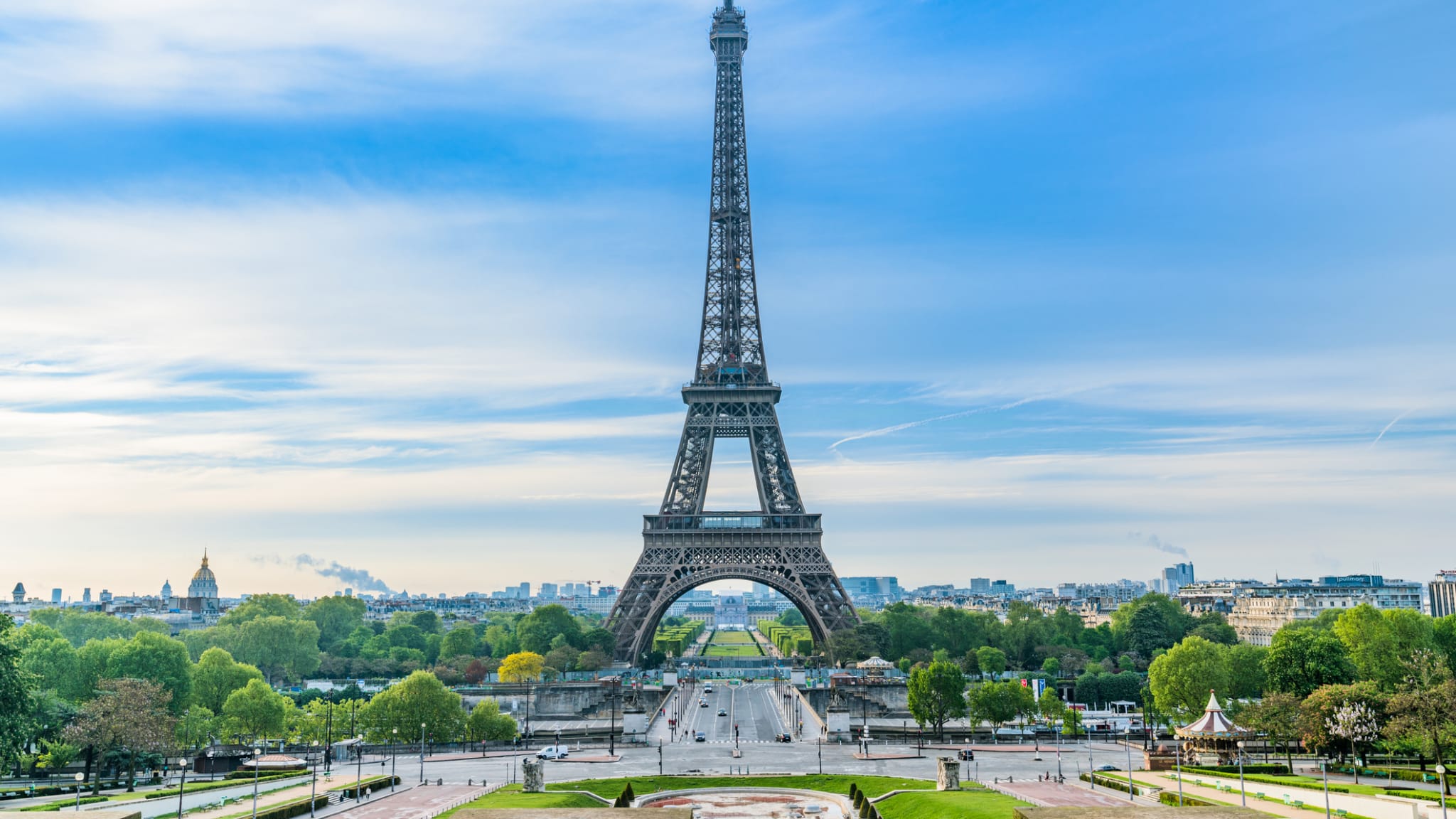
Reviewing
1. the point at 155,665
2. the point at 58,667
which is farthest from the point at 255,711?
the point at 58,667

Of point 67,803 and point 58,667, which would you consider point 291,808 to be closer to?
point 67,803

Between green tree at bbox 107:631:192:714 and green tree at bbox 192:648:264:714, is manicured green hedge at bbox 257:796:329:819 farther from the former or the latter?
green tree at bbox 192:648:264:714

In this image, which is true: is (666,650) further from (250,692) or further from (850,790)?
(850,790)

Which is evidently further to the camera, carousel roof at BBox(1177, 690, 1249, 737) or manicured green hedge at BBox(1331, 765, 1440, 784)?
carousel roof at BBox(1177, 690, 1249, 737)

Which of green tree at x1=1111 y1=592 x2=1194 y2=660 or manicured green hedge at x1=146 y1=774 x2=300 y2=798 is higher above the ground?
green tree at x1=1111 y1=592 x2=1194 y2=660

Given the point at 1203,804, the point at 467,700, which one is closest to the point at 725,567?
the point at 467,700

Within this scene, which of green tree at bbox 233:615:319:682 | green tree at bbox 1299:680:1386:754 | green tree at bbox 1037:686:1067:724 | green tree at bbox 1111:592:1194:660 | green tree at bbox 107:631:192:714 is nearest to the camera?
green tree at bbox 1299:680:1386:754

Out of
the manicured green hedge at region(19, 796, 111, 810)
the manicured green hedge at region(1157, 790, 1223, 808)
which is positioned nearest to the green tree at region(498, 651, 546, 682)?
the manicured green hedge at region(19, 796, 111, 810)
